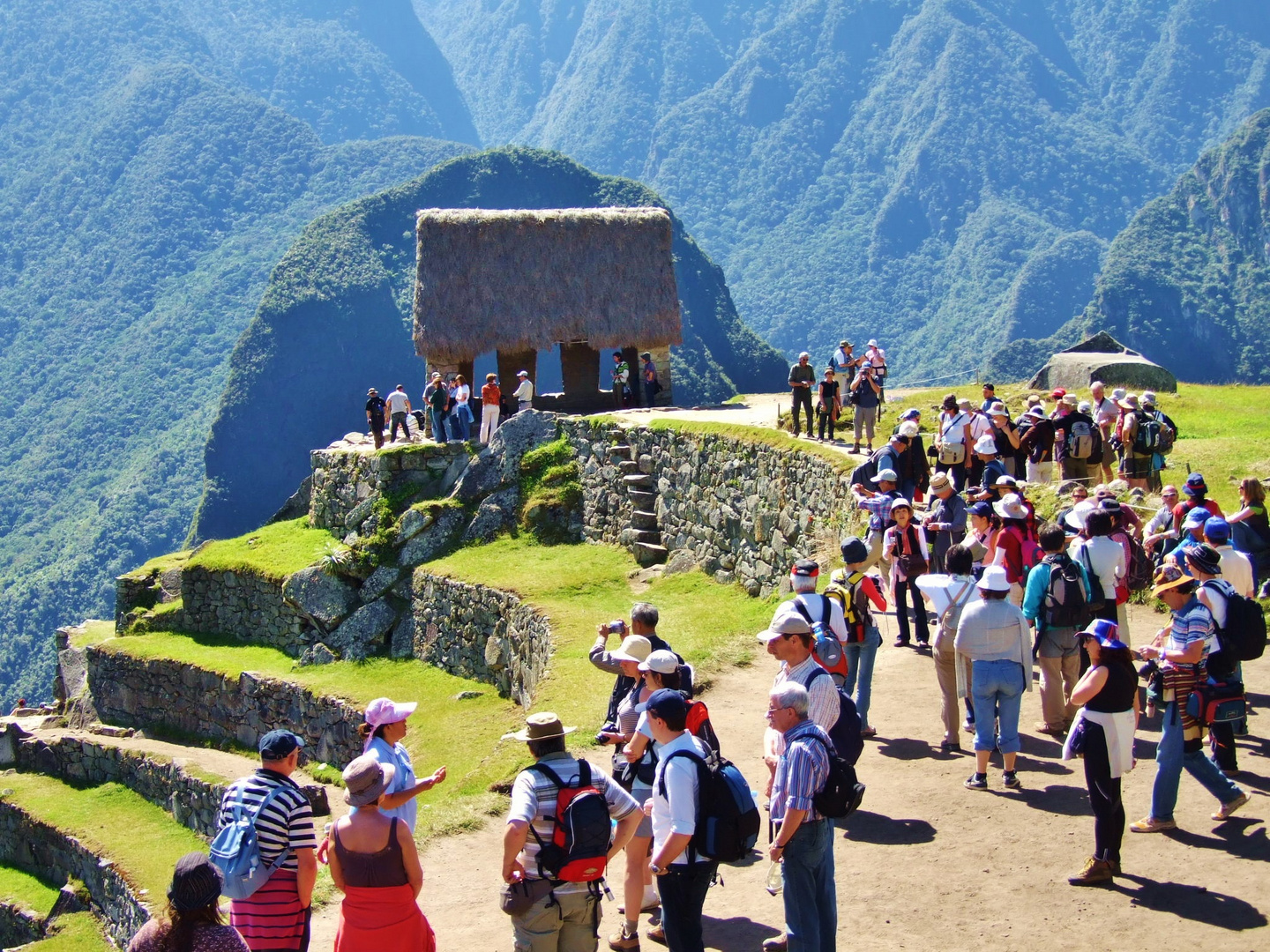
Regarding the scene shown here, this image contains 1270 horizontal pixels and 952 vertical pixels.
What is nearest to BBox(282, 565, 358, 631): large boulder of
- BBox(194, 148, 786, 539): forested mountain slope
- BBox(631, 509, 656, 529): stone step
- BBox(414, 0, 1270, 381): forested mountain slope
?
BBox(631, 509, 656, 529): stone step

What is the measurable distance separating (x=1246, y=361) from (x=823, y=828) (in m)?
57.9

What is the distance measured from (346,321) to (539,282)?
53641 mm

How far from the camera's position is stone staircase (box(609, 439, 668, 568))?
19375 mm

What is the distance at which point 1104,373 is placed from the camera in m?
23.8

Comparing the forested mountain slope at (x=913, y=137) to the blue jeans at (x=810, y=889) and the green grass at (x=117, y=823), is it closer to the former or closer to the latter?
the green grass at (x=117, y=823)

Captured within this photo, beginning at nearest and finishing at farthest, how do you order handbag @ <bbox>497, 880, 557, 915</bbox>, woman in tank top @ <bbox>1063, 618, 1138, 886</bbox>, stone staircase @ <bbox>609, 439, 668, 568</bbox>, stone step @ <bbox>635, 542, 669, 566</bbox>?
handbag @ <bbox>497, 880, 557, 915</bbox> < woman in tank top @ <bbox>1063, 618, 1138, 886</bbox> < stone step @ <bbox>635, 542, 669, 566</bbox> < stone staircase @ <bbox>609, 439, 668, 568</bbox>

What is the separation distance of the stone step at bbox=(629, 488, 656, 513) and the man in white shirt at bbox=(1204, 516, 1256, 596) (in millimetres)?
11576

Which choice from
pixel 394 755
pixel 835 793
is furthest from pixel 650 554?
pixel 835 793

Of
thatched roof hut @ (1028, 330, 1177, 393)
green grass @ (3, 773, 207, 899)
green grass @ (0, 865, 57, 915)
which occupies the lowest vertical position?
green grass @ (0, 865, 57, 915)

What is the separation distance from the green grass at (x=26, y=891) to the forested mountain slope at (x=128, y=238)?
43.0 meters

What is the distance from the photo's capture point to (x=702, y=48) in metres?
124

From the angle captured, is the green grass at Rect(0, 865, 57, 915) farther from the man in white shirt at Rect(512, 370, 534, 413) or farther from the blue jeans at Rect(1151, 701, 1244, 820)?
the blue jeans at Rect(1151, 701, 1244, 820)

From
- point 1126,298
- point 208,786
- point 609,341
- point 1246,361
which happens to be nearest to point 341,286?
point 1126,298

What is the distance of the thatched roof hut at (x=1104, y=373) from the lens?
23812 mm
